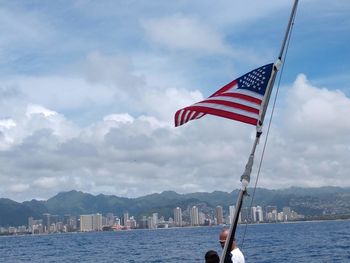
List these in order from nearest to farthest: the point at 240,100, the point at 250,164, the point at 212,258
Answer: the point at 212,258
the point at 250,164
the point at 240,100

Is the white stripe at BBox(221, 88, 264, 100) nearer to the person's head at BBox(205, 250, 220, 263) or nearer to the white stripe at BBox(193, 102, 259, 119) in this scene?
the white stripe at BBox(193, 102, 259, 119)

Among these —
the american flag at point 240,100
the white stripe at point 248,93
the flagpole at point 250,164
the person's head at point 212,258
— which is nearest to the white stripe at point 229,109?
the american flag at point 240,100

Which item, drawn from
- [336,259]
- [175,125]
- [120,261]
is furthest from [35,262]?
[175,125]

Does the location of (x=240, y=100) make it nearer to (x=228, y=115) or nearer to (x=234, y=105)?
(x=234, y=105)

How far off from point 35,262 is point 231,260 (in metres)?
90.4

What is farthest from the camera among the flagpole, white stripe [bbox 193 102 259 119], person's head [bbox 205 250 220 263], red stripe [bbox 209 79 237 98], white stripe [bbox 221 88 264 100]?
red stripe [bbox 209 79 237 98]

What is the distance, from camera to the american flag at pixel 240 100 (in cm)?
1173

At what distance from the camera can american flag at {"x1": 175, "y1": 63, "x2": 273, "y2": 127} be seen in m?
11.7

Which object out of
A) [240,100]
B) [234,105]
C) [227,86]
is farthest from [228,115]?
[227,86]

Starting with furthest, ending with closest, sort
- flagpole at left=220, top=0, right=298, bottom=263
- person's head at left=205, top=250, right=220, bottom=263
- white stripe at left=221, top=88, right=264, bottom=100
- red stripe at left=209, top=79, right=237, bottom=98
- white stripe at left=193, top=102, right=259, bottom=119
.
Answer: red stripe at left=209, top=79, right=237, bottom=98
white stripe at left=221, top=88, right=264, bottom=100
white stripe at left=193, top=102, right=259, bottom=119
person's head at left=205, top=250, right=220, bottom=263
flagpole at left=220, top=0, right=298, bottom=263

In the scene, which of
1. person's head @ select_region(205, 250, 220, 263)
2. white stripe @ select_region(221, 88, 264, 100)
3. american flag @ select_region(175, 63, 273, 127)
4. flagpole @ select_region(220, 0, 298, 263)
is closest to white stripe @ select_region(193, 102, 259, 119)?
american flag @ select_region(175, 63, 273, 127)

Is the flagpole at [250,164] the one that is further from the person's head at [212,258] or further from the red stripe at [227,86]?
the red stripe at [227,86]

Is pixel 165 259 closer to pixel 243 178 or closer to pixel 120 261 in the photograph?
pixel 120 261

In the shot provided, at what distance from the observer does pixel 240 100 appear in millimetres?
11859
